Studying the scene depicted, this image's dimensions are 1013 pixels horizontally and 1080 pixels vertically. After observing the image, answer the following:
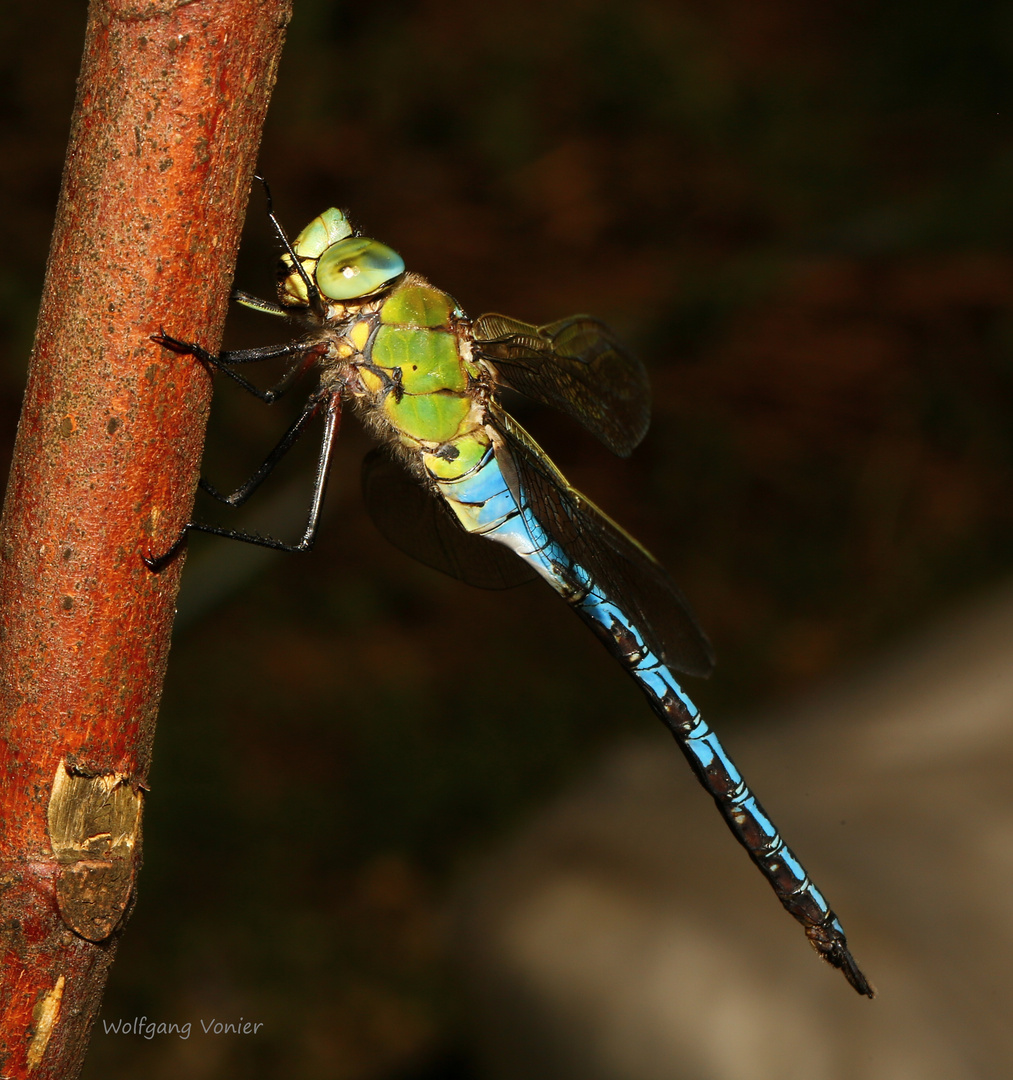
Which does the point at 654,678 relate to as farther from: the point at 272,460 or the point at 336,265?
the point at 336,265

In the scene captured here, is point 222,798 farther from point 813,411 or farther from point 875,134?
point 875,134

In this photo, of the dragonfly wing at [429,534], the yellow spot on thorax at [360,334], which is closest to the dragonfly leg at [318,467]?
the yellow spot on thorax at [360,334]

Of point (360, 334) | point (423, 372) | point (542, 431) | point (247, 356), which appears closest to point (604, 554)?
point (423, 372)

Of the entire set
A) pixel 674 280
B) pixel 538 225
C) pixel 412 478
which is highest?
pixel 412 478

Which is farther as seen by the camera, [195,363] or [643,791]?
[643,791]

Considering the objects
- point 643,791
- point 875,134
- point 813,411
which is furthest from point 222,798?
point 875,134

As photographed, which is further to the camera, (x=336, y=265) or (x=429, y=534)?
(x=429, y=534)

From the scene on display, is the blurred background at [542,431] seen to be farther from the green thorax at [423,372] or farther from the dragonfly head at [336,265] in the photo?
the dragonfly head at [336,265]
